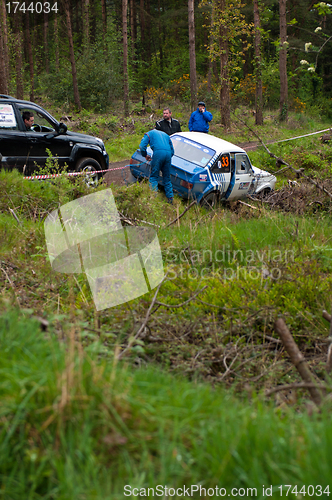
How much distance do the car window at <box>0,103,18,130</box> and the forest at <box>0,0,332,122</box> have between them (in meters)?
5.89

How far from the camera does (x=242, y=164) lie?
11414 millimetres

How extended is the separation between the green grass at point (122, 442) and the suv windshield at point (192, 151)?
340 inches

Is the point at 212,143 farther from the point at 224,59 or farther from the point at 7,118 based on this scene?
the point at 224,59

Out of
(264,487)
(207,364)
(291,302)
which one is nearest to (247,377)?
(207,364)

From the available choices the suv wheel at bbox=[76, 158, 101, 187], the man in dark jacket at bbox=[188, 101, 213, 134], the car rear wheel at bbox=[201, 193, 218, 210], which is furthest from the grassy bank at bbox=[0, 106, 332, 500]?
the man in dark jacket at bbox=[188, 101, 213, 134]

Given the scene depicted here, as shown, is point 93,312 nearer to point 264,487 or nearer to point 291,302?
point 291,302

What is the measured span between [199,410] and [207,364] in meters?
2.24

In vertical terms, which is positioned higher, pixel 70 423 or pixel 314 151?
pixel 70 423

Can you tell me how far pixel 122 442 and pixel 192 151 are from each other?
9430 mm

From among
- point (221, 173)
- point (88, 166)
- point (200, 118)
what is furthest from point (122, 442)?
point (200, 118)

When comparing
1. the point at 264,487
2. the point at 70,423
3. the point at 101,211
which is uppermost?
the point at 70,423

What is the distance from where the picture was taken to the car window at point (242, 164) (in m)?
11.2

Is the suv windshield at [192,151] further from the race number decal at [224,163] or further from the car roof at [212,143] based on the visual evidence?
the race number decal at [224,163]

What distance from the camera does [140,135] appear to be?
2059 centimetres
